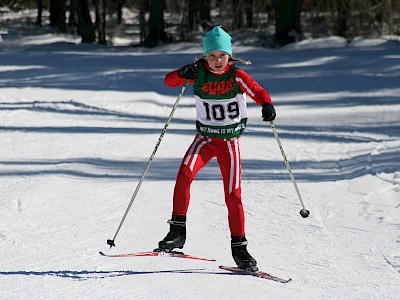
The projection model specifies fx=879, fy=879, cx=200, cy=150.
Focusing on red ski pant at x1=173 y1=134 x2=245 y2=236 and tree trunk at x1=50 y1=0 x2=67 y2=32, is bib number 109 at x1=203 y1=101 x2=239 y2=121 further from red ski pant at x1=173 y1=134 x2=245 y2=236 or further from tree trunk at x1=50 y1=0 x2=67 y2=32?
tree trunk at x1=50 y1=0 x2=67 y2=32

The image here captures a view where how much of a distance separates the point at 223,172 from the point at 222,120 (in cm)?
34

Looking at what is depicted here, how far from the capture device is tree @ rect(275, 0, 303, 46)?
2553cm

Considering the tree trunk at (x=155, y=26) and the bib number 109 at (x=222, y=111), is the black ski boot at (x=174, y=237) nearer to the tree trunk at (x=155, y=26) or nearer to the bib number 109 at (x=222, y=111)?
the bib number 109 at (x=222, y=111)

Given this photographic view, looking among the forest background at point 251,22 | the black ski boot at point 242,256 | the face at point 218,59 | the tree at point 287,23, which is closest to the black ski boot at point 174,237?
the black ski boot at point 242,256

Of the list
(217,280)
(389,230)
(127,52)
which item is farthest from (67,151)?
(127,52)

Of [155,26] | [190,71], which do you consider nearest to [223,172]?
[190,71]

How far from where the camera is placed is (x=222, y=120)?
5812 mm

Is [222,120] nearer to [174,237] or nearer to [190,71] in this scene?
[190,71]

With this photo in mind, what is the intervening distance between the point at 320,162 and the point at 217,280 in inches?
226

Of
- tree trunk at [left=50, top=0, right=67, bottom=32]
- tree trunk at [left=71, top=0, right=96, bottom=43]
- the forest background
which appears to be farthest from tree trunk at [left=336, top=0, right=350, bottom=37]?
tree trunk at [left=50, top=0, right=67, bottom=32]

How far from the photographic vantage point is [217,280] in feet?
18.1

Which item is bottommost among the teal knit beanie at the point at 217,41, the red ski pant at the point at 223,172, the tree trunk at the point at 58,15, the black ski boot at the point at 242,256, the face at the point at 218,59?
the tree trunk at the point at 58,15

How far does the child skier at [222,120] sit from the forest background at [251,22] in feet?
62.2

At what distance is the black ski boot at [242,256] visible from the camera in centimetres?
571
